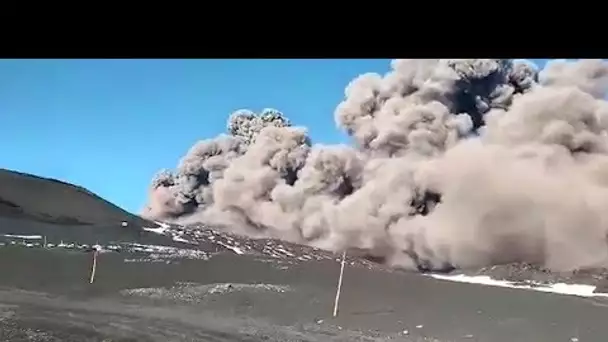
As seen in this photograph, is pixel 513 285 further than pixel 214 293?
Yes

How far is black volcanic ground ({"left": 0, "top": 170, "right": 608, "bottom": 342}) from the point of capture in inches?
106

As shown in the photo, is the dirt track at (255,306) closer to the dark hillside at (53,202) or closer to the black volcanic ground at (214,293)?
the black volcanic ground at (214,293)

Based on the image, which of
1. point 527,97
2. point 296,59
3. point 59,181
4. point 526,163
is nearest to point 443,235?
point 526,163

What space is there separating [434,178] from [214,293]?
3.87 ft

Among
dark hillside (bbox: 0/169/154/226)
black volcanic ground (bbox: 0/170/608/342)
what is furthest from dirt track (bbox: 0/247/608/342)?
dark hillside (bbox: 0/169/154/226)

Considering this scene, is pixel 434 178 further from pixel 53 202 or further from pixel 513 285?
pixel 53 202

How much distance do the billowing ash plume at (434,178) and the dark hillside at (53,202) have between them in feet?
0.61

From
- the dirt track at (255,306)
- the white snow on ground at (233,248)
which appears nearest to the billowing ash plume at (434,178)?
the white snow on ground at (233,248)

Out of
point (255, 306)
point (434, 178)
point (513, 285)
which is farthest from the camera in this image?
point (434, 178)

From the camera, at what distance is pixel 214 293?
2.81 metres

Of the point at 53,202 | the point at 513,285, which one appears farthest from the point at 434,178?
the point at 53,202

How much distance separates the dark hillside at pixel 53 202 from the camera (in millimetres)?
2699
